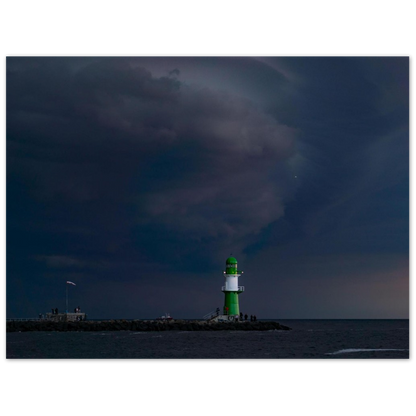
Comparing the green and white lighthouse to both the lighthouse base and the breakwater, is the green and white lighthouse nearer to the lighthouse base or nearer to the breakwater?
the lighthouse base

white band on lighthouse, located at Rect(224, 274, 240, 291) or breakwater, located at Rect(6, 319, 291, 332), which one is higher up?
white band on lighthouse, located at Rect(224, 274, 240, 291)

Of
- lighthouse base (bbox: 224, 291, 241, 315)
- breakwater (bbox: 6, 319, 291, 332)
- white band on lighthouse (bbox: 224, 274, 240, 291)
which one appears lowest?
breakwater (bbox: 6, 319, 291, 332)

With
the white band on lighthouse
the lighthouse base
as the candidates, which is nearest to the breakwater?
the lighthouse base

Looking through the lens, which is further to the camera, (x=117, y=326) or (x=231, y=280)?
(x=117, y=326)

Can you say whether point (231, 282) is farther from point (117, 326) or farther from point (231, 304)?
point (117, 326)

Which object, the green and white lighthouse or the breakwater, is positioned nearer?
the green and white lighthouse

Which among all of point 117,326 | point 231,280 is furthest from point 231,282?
point 117,326
